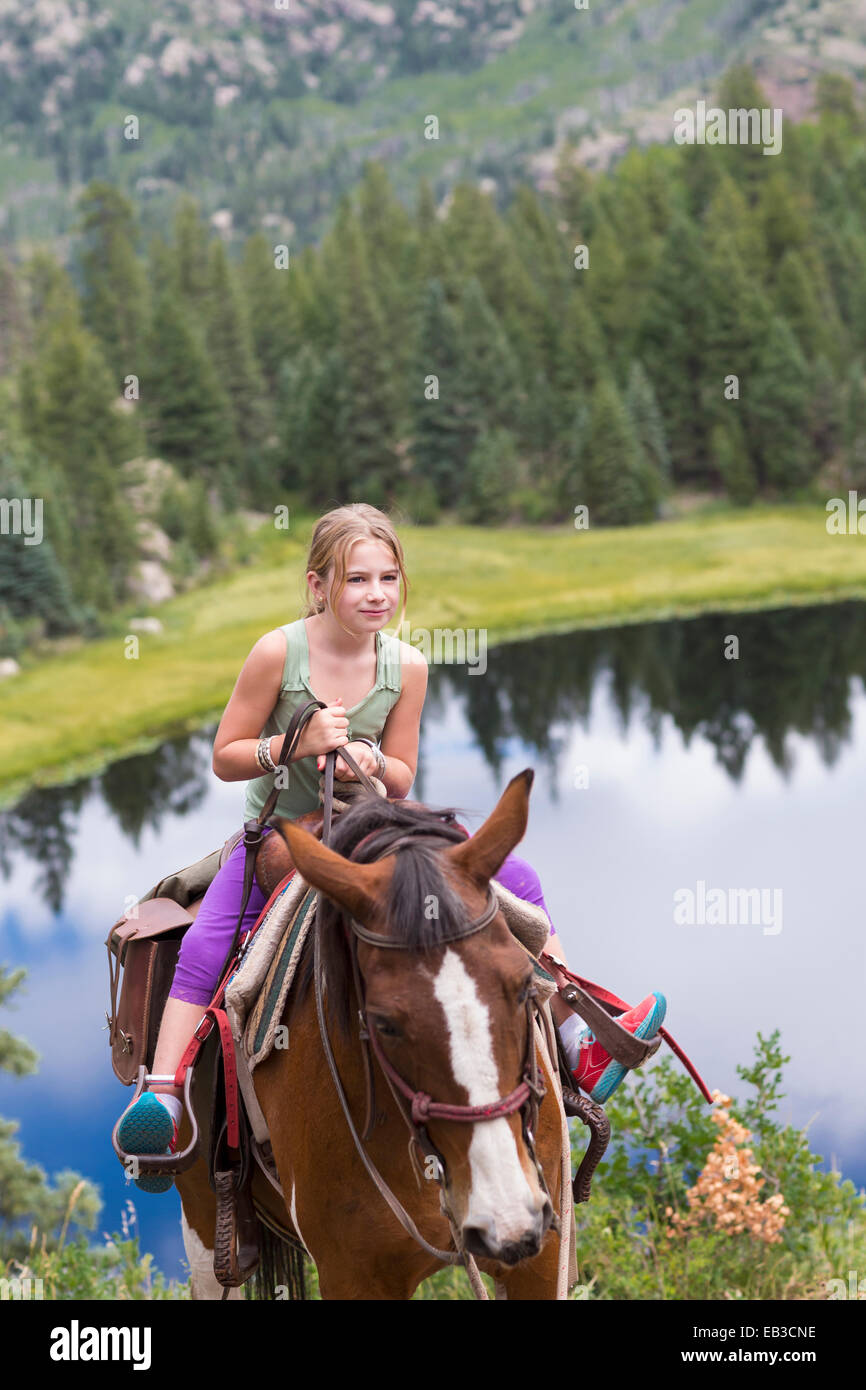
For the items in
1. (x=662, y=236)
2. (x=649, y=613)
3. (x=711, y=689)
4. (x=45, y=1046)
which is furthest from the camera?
(x=662, y=236)

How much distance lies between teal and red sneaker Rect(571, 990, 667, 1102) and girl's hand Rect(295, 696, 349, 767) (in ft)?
5.32

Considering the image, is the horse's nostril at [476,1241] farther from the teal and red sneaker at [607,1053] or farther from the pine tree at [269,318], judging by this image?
the pine tree at [269,318]

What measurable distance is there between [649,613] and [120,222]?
45.3m

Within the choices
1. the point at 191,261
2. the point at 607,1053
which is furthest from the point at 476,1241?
the point at 191,261

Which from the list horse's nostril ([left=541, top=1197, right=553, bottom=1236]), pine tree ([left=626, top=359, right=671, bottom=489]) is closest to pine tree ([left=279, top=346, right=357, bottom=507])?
pine tree ([left=626, top=359, right=671, bottom=489])

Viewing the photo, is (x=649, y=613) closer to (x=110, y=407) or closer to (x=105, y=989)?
(x=110, y=407)

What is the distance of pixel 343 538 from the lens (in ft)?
17.7

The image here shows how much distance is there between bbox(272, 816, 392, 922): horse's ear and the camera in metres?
3.73

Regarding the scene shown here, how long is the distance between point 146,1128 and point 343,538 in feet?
8.39

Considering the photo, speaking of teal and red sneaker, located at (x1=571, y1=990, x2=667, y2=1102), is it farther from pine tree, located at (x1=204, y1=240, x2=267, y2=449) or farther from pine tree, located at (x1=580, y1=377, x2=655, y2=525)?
pine tree, located at (x1=204, y1=240, x2=267, y2=449)

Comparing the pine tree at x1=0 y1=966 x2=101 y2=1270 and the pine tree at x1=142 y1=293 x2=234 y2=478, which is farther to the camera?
the pine tree at x1=142 y1=293 x2=234 y2=478

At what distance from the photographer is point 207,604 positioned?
52562mm

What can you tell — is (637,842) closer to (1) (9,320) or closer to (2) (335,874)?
(2) (335,874)
